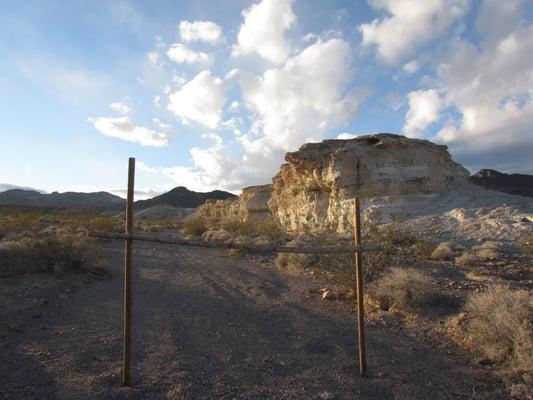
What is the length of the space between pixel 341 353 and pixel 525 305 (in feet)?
8.34

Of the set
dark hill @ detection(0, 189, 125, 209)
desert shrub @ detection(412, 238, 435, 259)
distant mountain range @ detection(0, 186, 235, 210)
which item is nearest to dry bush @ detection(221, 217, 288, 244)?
desert shrub @ detection(412, 238, 435, 259)

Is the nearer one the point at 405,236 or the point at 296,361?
the point at 296,361

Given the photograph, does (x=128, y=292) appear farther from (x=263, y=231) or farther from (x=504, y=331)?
(x=263, y=231)

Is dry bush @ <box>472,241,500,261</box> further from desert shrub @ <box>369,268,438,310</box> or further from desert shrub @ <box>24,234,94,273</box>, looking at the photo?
desert shrub @ <box>24,234,94,273</box>

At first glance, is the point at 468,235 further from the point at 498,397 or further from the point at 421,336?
the point at 498,397

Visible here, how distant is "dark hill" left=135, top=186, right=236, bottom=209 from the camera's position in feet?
331

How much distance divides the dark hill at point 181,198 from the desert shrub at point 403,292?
307 feet

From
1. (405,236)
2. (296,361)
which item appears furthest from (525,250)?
(296,361)

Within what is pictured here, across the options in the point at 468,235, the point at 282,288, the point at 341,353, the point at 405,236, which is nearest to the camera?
the point at 341,353

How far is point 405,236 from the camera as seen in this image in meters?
11.4

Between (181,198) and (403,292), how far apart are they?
101m

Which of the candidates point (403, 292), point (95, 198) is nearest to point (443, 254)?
point (403, 292)

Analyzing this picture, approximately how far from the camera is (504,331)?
480 centimetres

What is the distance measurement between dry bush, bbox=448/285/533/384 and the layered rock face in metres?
13.9
